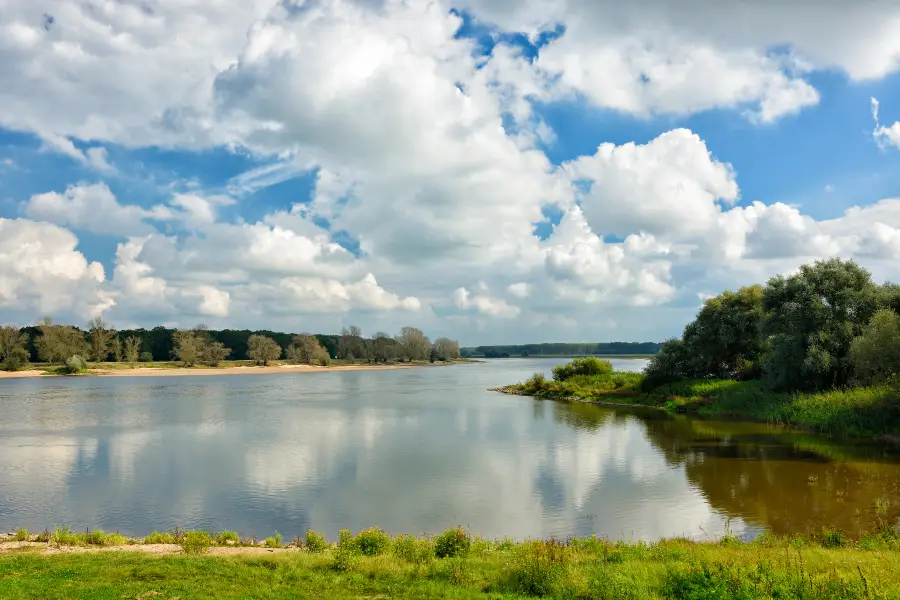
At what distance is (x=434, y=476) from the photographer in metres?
29.2

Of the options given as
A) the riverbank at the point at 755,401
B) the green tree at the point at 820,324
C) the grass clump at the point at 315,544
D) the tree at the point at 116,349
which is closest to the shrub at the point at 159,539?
the grass clump at the point at 315,544

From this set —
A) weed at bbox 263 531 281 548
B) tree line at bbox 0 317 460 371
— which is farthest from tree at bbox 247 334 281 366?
weed at bbox 263 531 281 548

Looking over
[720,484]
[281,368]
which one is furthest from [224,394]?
[281,368]

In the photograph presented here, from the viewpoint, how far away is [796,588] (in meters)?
11.3

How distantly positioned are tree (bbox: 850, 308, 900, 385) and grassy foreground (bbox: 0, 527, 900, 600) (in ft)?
88.1

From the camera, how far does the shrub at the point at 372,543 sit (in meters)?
15.9

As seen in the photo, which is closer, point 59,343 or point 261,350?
point 59,343

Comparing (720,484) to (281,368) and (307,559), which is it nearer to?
(307,559)

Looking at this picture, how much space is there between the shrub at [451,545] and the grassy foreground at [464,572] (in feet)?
0.09

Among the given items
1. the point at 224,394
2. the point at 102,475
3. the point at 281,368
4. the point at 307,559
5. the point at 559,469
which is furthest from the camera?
the point at 281,368

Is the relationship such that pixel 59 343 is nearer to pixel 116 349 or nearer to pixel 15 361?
pixel 15 361

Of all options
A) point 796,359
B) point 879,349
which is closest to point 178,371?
point 796,359

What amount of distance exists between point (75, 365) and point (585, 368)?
115m

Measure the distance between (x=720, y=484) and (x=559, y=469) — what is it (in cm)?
796
